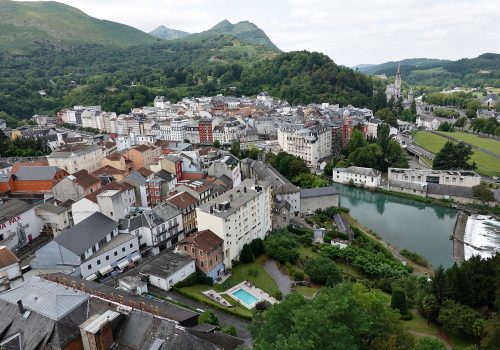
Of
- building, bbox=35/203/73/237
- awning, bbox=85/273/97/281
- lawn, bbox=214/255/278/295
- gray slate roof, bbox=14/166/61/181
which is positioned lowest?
lawn, bbox=214/255/278/295

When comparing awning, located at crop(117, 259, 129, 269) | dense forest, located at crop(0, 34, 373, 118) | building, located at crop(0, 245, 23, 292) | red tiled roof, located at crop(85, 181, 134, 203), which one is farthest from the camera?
dense forest, located at crop(0, 34, 373, 118)

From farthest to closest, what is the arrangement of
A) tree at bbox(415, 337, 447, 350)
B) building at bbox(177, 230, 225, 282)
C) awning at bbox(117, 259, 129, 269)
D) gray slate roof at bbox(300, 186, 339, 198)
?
1. gray slate roof at bbox(300, 186, 339, 198)
2. awning at bbox(117, 259, 129, 269)
3. building at bbox(177, 230, 225, 282)
4. tree at bbox(415, 337, 447, 350)

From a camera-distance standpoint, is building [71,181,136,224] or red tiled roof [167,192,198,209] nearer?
building [71,181,136,224]

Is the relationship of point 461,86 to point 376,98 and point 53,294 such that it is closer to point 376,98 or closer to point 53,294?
Answer: point 376,98

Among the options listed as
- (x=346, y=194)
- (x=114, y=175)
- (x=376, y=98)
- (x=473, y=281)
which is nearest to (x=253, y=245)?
(x=473, y=281)

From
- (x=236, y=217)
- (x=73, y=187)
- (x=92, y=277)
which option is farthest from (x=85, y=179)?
(x=236, y=217)

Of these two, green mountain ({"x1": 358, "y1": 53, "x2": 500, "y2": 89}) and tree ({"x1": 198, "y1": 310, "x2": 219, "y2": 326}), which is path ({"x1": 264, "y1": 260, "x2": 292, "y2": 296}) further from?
green mountain ({"x1": 358, "y1": 53, "x2": 500, "y2": 89})

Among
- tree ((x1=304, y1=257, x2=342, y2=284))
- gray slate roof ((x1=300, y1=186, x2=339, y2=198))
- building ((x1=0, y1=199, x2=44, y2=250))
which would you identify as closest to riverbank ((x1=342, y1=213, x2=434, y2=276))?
gray slate roof ((x1=300, y1=186, x2=339, y2=198))
